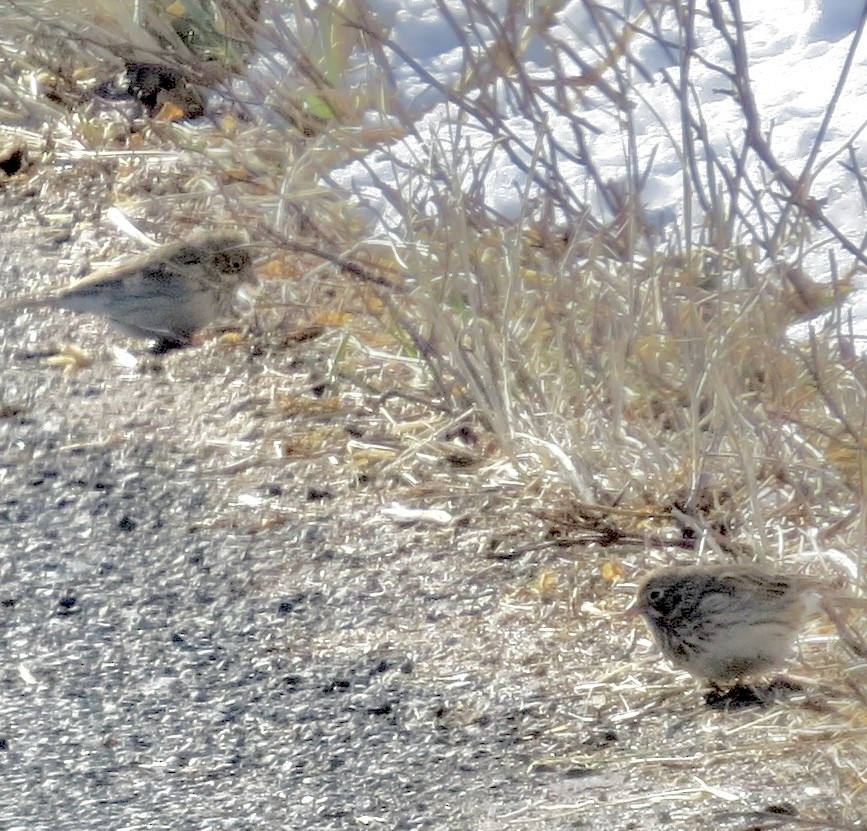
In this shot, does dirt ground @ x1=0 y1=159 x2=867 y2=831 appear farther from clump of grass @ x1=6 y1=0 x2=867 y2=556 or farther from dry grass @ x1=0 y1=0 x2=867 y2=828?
clump of grass @ x1=6 y1=0 x2=867 y2=556

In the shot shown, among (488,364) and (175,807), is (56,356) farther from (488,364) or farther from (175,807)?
(175,807)

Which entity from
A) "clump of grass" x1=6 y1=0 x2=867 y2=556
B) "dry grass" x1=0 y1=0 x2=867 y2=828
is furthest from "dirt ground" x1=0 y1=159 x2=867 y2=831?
"clump of grass" x1=6 y1=0 x2=867 y2=556

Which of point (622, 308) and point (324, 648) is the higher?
point (622, 308)

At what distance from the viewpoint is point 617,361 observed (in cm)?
395

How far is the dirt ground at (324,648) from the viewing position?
10.6 feet

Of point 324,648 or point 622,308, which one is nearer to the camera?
point 324,648

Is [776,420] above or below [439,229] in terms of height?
below

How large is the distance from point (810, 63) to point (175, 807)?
3325mm

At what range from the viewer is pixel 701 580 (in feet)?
11.3

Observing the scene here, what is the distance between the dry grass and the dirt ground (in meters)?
0.02

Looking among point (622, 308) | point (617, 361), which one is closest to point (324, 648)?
point (617, 361)

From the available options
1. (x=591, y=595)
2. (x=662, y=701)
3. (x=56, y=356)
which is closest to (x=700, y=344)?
(x=591, y=595)

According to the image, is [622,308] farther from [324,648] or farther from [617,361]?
[324,648]

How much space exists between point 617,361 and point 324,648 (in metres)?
0.94
